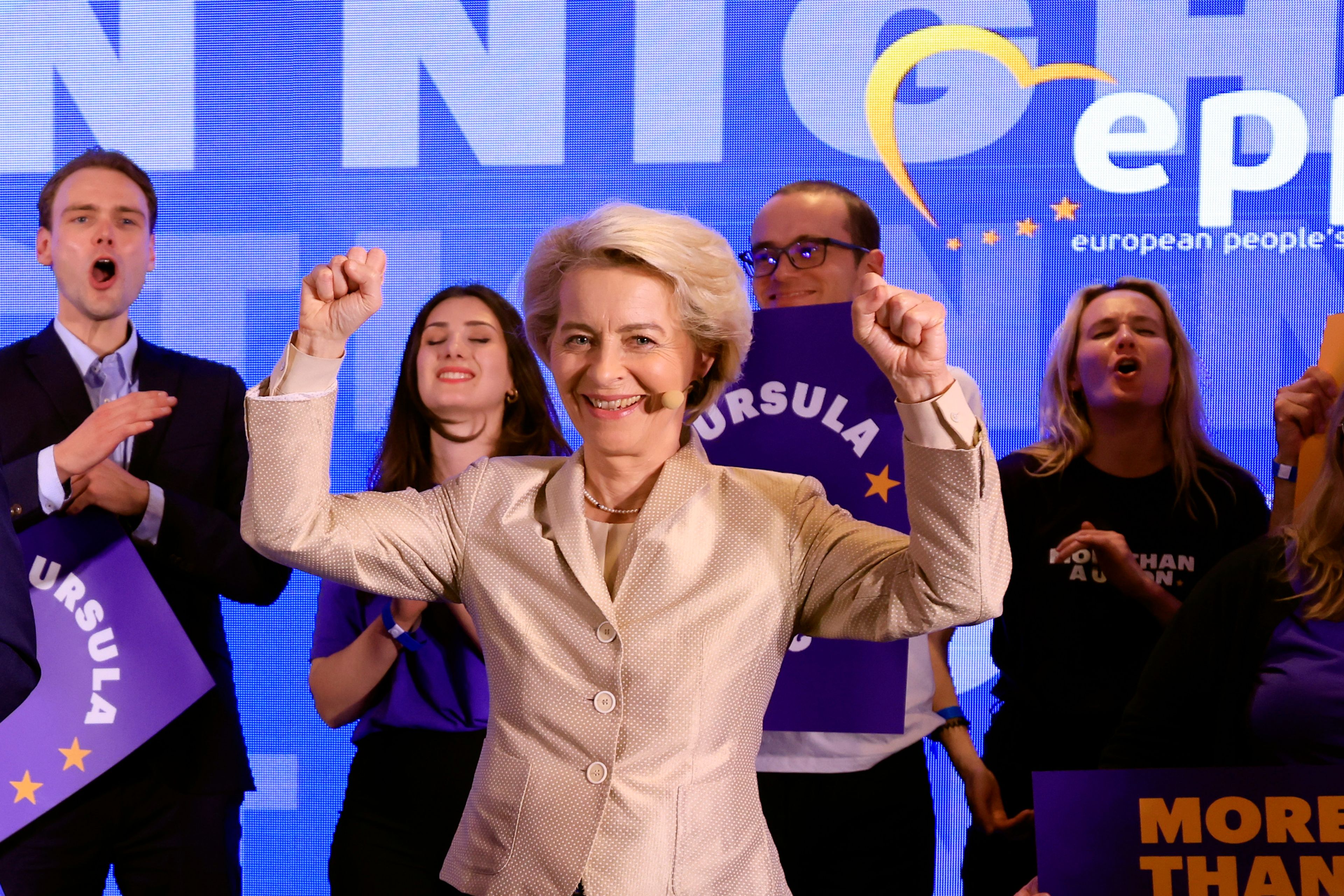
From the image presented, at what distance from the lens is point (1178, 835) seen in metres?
1.71

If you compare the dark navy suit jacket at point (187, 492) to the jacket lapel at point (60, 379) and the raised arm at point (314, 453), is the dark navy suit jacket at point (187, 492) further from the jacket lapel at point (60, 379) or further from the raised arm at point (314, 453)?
the raised arm at point (314, 453)

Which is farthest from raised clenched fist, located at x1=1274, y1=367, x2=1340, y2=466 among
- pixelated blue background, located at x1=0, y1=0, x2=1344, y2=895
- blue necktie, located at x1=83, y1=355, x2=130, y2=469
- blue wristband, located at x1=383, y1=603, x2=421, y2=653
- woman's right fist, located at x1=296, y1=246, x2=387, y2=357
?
blue necktie, located at x1=83, y1=355, x2=130, y2=469

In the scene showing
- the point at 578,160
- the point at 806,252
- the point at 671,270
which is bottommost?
the point at 671,270

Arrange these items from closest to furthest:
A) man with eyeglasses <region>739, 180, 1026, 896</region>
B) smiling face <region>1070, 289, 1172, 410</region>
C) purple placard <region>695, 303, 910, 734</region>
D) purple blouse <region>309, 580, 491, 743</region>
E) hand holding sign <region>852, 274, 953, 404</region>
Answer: hand holding sign <region>852, 274, 953, 404</region>, purple placard <region>695, 303, 910, 734</region>, man with eyeglasses <region>739, 180, 1026, 896</region>, purple blouse <region>309, 580, 491, 743</region>, smiling face <region>1070, 289, 1172, 410</region>

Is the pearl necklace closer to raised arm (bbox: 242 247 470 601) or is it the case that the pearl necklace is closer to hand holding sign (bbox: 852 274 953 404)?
raised arm (bbox: 242 247 470 601)

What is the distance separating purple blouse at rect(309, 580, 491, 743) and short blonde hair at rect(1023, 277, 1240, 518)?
125 centimetres

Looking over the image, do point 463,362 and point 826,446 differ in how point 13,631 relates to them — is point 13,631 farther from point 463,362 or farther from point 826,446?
point 463,362

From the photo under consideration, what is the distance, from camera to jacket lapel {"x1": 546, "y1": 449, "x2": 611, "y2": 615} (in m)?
1.44

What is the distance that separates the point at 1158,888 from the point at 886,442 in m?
0.79

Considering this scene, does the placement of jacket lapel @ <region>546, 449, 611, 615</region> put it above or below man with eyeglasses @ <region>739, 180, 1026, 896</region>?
above

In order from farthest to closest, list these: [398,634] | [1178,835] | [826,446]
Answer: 1. [398,634]
2. [826,446]
3. [1178,835]

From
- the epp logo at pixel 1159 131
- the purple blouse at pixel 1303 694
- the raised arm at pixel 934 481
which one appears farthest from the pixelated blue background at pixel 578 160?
the raised arm at pixel 934 481

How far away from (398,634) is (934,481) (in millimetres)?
1261

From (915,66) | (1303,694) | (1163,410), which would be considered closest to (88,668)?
(1303,694)
